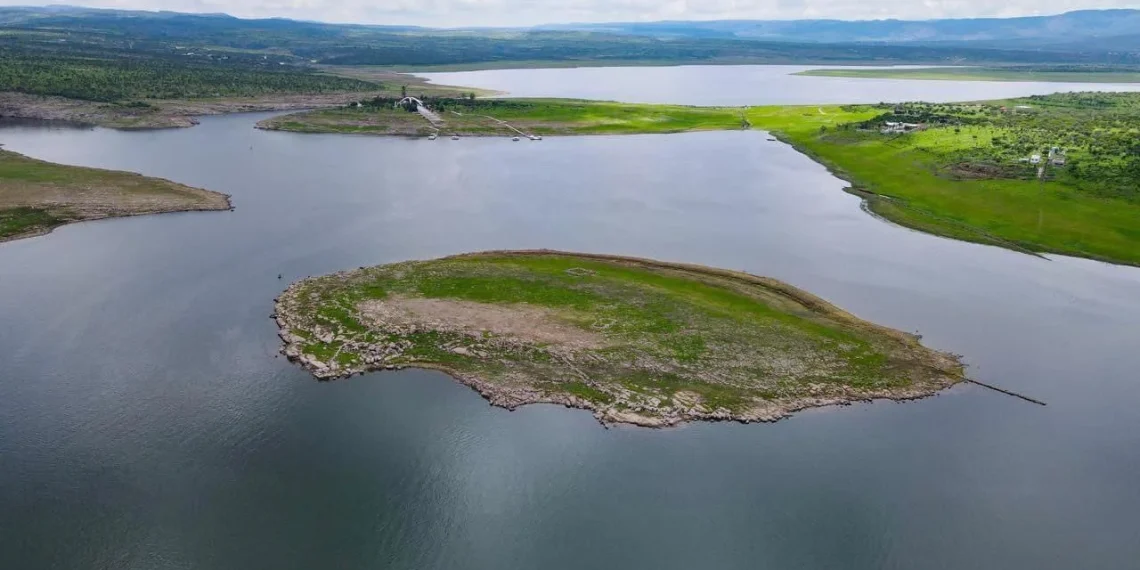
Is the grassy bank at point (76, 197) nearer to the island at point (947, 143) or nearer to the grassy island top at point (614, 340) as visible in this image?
the grassy island top at point (614, 340)

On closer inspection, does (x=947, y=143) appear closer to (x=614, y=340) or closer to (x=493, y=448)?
(x=614, y=340)

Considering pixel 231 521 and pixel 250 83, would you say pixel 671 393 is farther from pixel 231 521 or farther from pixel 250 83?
pixel 250 83

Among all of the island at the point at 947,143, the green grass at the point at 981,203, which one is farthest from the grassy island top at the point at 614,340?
the island at the point at 947,143

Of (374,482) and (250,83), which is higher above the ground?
(250,83)

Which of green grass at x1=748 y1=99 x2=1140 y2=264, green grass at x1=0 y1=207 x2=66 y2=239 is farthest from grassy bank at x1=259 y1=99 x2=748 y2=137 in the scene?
green grass at x1=0 y1=207 x2=66 y2=239

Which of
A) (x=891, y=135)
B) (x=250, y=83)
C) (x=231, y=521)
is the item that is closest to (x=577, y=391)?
(x=231, y=521)

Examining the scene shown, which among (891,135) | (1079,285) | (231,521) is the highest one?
(891,135)

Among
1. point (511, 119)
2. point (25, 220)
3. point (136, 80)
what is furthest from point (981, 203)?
point (136, 80)
